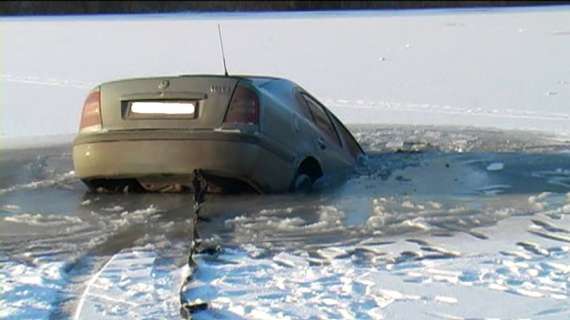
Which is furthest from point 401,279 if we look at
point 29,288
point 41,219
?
point 41,219

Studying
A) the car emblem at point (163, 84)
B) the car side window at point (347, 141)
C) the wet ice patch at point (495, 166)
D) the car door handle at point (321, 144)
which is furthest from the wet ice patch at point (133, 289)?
the wet ice patch at point (495, 166)

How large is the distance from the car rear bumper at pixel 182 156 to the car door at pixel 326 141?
2.51ft

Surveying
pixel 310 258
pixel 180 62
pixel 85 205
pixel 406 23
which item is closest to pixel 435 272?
pixel 310 258

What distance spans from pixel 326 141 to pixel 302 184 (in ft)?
1.87

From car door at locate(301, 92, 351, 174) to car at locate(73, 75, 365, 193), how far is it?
0.47 meters

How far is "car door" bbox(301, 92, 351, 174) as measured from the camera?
338 inches

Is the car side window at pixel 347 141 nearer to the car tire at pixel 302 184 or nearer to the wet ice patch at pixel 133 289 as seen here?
the car tire at pixel 302 184

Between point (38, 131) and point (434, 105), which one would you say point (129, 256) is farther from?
point (434, 105)

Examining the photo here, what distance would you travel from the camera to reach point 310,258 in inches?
238

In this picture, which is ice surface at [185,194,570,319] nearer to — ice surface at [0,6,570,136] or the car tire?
the car tire

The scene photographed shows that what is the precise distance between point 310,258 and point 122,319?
5.11 ft

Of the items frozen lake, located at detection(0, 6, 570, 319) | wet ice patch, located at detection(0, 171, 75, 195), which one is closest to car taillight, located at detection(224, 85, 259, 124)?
frozen lake, located at detection(0, 6, 570, 319)

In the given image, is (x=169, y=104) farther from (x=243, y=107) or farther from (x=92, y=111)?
(x=92, y=111)

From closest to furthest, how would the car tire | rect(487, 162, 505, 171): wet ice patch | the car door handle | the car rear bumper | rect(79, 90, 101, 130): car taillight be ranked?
the car rear bumper, rect(79, 90, 101, 130): car taillight, the car tire, the car door handle, rect(487, 162, 505, 171): wet ice patch
